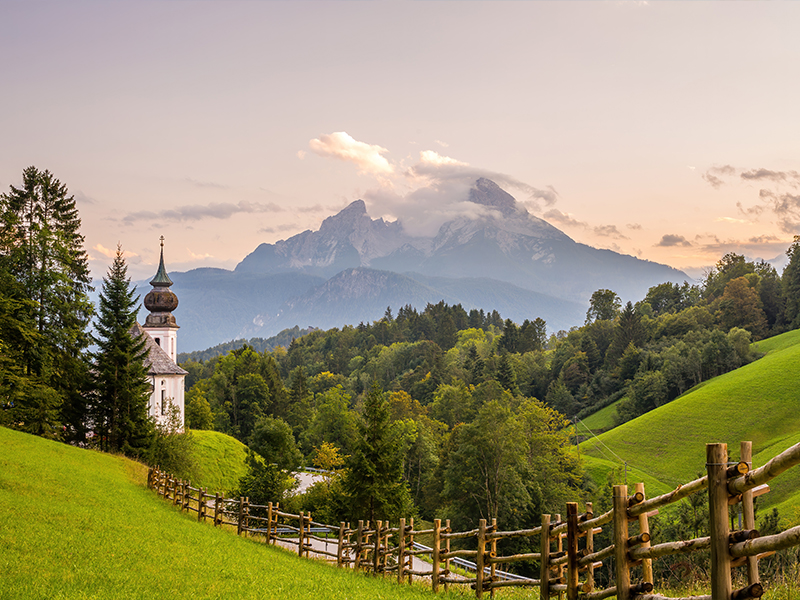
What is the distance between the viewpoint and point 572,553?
9.12m

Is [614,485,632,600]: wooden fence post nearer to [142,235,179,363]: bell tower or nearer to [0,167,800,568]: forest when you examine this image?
[0,167,800,568]: forest

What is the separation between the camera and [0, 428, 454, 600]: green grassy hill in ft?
38.8

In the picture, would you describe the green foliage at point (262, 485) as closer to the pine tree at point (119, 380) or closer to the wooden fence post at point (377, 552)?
the pine tree at point (119, 380)

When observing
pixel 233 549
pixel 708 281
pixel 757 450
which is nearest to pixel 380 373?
pixel 708 281

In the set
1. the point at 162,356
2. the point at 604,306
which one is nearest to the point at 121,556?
the point at 162,356

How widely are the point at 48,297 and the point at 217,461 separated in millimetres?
20444

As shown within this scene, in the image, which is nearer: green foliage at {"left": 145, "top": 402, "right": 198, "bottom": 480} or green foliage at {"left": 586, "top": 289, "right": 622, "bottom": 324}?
green foliage at {"left": 145, "top": 402, "right": 198, "bottom": 480}

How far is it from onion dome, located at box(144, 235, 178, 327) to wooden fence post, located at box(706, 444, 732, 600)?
236 feet

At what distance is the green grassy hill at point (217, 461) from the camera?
5096cm

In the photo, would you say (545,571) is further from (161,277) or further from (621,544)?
(161,277)

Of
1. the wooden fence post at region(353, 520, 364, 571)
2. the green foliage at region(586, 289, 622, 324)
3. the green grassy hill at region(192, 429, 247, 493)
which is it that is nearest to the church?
the green grassy hill at region(192, 429, 247, 493)

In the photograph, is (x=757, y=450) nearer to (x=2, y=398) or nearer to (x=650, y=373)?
(x=650, y=373)

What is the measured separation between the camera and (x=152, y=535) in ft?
60.6

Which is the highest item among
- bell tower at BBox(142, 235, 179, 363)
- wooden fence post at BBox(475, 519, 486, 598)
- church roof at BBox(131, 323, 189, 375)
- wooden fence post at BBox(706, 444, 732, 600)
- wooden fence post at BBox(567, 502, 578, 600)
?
bell tower at BBox(142, 235, 179, 363)
